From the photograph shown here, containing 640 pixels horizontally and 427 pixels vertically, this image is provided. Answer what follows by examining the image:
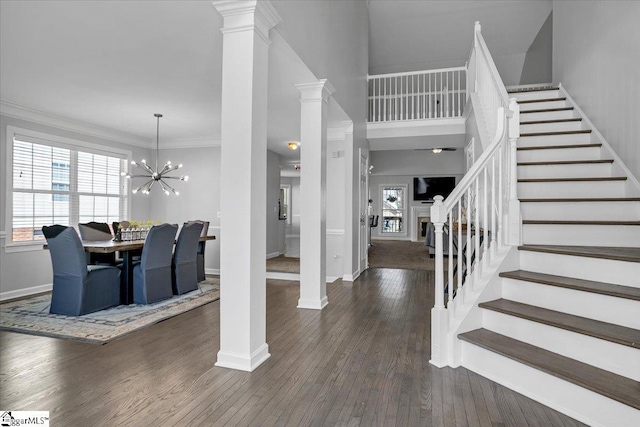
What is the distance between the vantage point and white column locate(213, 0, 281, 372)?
228cm

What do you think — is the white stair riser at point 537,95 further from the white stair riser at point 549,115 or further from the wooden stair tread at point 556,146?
the wooden stair tread at point 556,146

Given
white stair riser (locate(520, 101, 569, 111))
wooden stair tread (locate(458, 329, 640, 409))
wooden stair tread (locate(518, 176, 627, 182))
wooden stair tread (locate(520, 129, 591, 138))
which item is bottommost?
wooden stair tread (locate(458, 329, 640, 409))

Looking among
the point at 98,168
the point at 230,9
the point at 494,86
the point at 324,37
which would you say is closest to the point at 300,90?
the point at 324,37

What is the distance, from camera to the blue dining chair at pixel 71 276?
11.9 feet

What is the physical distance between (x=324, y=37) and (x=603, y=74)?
289cm

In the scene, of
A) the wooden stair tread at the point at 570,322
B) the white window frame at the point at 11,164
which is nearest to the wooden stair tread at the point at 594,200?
the wooden stair tread at the point at 570,322

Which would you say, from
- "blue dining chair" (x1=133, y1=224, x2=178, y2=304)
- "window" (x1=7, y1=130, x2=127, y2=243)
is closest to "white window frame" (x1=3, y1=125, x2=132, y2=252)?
"window" (x1=7, y1=130, x2=127, y2=243)

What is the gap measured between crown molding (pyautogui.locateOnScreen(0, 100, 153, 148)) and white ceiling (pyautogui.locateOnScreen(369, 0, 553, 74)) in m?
5.51

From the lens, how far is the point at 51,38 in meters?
2.96

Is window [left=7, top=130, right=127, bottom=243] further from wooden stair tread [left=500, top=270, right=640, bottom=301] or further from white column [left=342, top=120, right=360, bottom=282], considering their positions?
wooden stair tread [left=500, top=270, right=640, bottom=301]

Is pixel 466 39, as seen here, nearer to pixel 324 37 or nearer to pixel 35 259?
pixel 324 37

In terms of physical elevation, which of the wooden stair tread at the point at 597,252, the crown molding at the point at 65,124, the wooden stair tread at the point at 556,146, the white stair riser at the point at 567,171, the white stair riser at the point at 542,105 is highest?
the white stair riser at the point at 542,105

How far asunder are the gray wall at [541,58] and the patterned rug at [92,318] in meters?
7.58

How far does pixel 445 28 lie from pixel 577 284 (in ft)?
23.9
